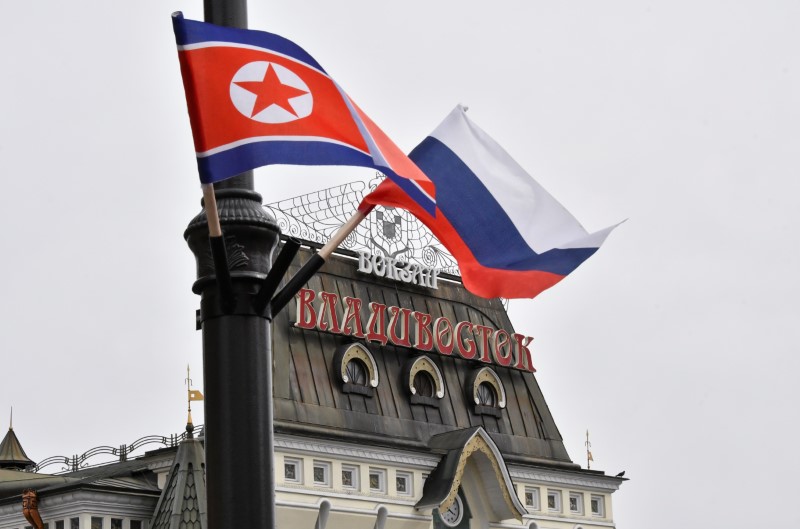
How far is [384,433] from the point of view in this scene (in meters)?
45.0

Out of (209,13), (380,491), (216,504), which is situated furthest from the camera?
(380,491)

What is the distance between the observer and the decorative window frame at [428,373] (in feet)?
153

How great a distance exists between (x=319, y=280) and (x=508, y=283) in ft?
114

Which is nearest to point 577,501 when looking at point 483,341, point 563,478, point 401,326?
point 563,478

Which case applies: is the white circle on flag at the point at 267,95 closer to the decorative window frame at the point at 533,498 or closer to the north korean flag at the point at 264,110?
the north korean flag at the point at 264,110

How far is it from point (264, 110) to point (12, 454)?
→ 46520 mm

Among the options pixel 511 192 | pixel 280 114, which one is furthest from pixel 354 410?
pixel 280 114

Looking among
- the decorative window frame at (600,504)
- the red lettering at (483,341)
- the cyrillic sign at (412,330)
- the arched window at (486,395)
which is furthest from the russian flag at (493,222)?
the decorative window frame at (600,504)

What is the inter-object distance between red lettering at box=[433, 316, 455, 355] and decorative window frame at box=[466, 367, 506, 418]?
59.9 inches

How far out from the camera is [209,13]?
26.6 ft

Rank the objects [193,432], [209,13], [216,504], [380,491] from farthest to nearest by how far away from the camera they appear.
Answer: [380,491], [193,432], [209,13], [216,504]

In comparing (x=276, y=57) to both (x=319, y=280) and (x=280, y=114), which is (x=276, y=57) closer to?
(x=280, y=114)

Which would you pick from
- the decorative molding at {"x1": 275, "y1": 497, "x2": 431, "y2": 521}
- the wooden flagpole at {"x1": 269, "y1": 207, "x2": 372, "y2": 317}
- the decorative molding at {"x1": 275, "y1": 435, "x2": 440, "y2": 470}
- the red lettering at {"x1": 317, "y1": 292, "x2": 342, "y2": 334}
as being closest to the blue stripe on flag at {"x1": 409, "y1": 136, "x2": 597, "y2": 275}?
the wooden flagpole at {"x1": 269, "y1": 207, "x2": 372, "y2": 317}

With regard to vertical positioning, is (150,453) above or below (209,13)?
above
